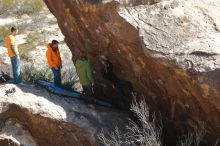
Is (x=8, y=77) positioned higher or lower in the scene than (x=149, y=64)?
lower

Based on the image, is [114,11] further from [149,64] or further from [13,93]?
[13,93]

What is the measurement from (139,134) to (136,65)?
140 cm

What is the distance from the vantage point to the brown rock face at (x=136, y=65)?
9328mm

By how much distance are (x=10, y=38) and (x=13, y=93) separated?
52.8 inches

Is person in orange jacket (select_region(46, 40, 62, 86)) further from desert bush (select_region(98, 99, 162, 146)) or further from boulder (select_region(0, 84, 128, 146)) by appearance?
desert bush (select_region(98, 99, 162, 146))

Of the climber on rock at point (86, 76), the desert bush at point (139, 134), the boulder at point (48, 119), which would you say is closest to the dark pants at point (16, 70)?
the boulder at point (48, 119)

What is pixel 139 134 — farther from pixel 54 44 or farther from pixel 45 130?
pixel 54 44

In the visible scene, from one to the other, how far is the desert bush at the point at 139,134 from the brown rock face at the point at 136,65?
432 mm

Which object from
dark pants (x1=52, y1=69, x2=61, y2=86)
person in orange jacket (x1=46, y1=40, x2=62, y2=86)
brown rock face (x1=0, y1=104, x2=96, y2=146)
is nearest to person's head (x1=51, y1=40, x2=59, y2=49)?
person in orange jacket (x1=46, y1=40, x2=62, y2=86)

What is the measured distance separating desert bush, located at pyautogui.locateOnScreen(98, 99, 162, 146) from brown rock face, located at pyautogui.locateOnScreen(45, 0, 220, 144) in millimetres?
432

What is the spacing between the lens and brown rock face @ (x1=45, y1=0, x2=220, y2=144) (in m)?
9.33

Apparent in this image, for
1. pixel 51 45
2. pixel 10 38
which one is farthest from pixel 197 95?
pixel 10 38

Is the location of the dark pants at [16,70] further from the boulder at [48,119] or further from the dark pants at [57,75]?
the dark pants at [57,75]

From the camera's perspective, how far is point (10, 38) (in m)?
12.2
